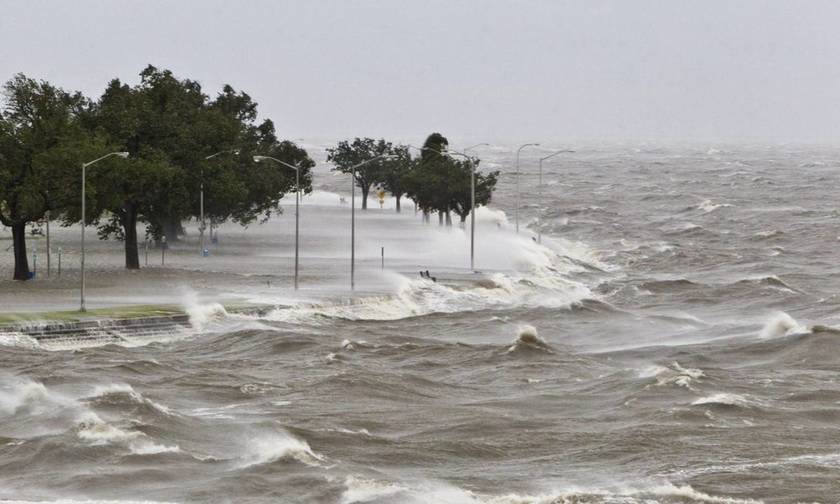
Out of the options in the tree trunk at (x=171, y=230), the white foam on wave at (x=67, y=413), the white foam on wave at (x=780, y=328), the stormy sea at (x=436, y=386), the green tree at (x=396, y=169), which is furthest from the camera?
the green tree at (x=396, y=169)

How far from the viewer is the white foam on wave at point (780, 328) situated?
54.8 metres

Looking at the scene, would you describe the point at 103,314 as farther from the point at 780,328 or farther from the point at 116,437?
the point at 780,328

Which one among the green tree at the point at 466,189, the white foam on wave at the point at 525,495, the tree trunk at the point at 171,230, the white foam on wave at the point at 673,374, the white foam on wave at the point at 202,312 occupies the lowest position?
the white foam on wave at the point at 525,495

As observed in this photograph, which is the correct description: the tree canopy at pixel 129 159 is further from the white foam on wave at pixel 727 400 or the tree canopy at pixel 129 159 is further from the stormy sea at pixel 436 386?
the white foam on wave at pixel 727 400

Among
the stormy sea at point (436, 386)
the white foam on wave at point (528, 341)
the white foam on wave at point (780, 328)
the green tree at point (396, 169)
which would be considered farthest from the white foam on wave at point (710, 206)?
the white foam on wave at point (528, 341)

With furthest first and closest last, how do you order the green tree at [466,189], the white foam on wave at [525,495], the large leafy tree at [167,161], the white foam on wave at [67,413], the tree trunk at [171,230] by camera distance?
the green tree at [466,189]
the tree trunk at [171,230]
the large leafy tree at [167,161]
the white foam on wave at [67,413]
the white foam on wave at [525,495]

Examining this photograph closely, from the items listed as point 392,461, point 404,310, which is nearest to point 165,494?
point 392,461

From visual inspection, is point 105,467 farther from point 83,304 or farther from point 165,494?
point 83,304

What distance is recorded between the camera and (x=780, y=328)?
5562cm

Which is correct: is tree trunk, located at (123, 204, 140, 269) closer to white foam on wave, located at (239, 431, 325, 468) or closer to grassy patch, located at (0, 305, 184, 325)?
grassy patch, located at (0, 305, 184, 325)

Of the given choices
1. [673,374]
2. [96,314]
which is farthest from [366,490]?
[96,314]

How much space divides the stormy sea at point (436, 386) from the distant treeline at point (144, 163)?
3665 millimetres

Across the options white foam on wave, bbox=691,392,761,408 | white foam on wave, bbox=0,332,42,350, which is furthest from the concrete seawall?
white foam on wave, bbox=691,392,761,408

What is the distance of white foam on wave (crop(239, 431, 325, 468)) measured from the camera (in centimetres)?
3105
